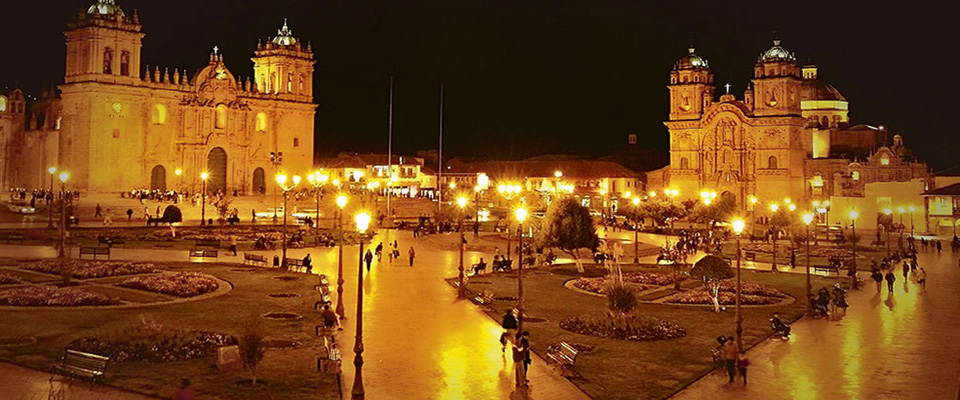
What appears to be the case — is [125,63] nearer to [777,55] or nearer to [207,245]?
[207,245]

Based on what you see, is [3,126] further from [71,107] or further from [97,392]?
[97,392]

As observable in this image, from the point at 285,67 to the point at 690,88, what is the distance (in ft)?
144

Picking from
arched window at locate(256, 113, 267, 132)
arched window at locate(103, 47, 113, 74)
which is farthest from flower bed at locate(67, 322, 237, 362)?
arched window at locate(256, 113, 267, 132)

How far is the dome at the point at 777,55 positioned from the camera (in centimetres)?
8025

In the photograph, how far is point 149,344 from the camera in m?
15.8

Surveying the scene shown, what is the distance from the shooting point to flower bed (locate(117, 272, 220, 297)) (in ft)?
77.0

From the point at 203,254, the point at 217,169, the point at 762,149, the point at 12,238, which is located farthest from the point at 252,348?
the point at 762,149

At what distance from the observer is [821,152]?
87375mm

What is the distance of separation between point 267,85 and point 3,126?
966 inches

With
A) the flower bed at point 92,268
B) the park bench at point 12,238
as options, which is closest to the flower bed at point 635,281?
the flower bed at point 92,268

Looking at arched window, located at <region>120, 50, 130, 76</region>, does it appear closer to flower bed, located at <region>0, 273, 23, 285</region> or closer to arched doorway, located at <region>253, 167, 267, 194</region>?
arched doorway, located at <region>253, 167, 267, 194</region>

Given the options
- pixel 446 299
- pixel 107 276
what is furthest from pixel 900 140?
pixel 107 276

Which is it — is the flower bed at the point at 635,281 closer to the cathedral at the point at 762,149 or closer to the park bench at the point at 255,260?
the park bench at the point at 255,260

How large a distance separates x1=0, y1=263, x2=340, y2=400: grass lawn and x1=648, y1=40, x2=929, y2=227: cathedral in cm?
6124
